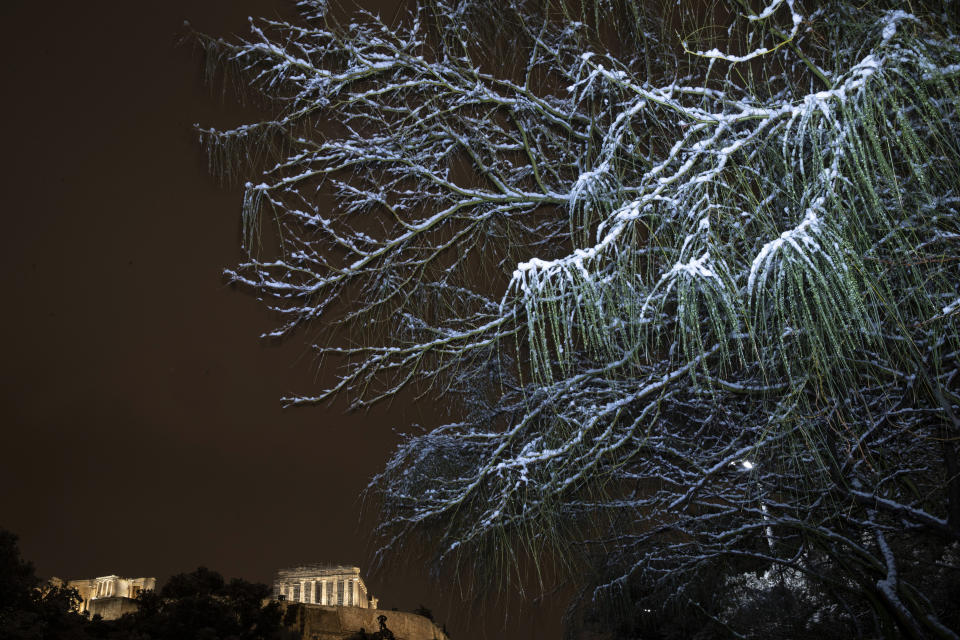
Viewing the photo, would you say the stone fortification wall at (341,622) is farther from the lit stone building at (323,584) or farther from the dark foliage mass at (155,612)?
the lit stone building at (323,584)

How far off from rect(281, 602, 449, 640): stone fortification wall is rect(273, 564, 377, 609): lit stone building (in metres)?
47.0

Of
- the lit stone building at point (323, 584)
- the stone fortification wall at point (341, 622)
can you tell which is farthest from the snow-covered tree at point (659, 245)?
the lit stone building at point (323, 584)

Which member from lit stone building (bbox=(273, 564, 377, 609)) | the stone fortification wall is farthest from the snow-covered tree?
lit stone building (bbox=(273, 564, 377, 609))

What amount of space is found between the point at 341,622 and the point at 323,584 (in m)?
51.4

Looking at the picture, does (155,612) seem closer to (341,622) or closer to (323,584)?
(341,622)

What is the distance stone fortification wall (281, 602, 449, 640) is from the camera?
498 inches

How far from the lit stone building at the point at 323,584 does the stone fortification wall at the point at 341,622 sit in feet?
154

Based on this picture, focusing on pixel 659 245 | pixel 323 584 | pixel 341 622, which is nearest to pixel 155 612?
pixel 341 622

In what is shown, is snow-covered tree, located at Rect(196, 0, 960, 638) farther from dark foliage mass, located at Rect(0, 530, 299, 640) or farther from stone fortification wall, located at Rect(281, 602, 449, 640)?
stone fortification wall, located at Rect(281, 602, 449, 640)

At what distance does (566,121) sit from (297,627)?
1093cm

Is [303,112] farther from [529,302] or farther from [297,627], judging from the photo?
[297,627]

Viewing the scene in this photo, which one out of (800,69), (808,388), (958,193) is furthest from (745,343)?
(800,69)

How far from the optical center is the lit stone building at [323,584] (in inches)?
2400

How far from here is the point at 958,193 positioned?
3330 millimetres
